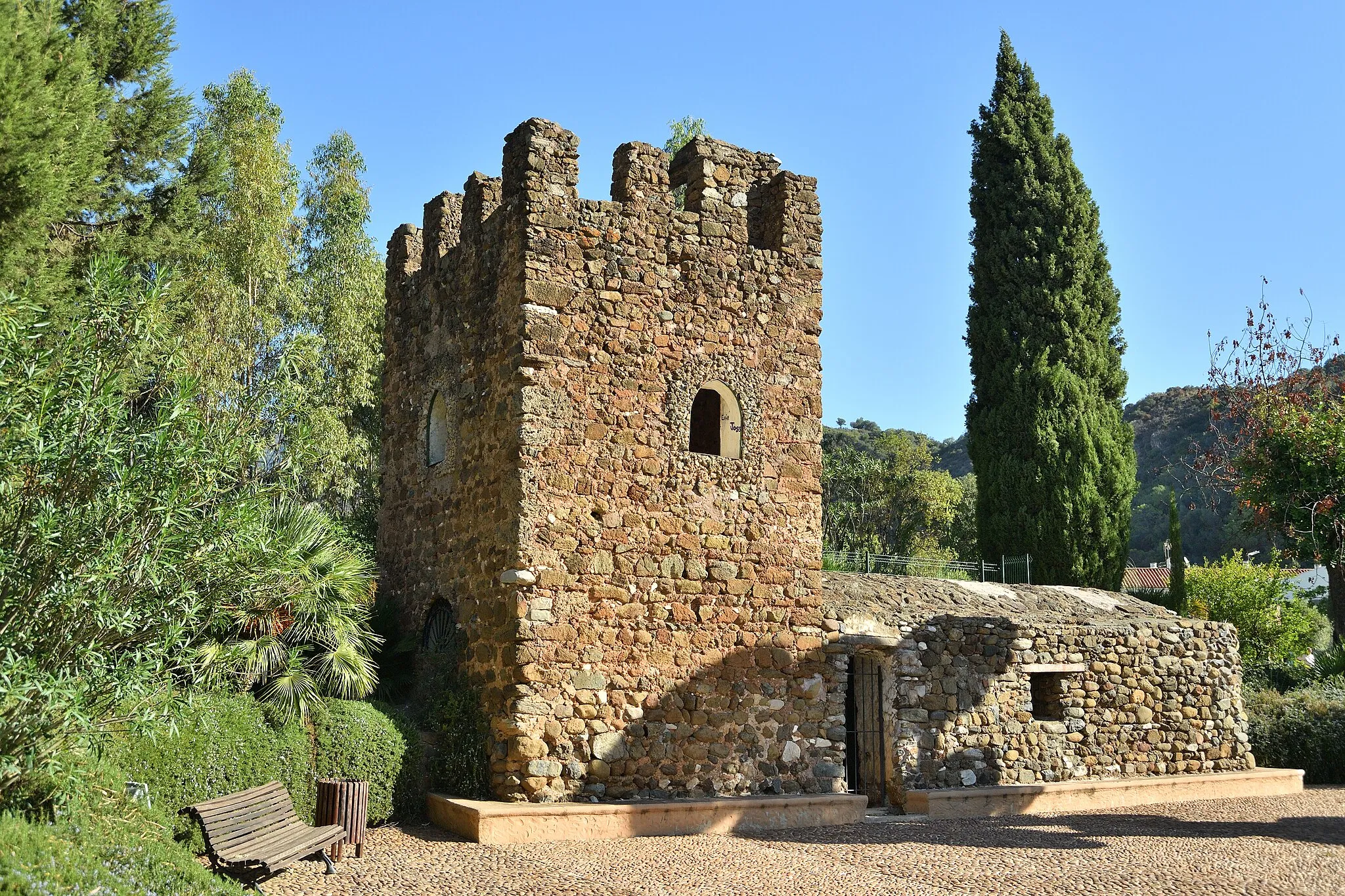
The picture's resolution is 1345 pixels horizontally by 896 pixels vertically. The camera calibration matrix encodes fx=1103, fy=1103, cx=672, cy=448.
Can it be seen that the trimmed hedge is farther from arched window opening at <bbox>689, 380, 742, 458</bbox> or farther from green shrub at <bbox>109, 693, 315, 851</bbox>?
arched window opening at <bbox>689, 380, 742, 458</bbox>

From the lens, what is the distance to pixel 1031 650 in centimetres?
1267

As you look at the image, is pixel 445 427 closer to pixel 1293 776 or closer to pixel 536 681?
pixel 536 681

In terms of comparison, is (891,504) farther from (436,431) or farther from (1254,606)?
(436,431)

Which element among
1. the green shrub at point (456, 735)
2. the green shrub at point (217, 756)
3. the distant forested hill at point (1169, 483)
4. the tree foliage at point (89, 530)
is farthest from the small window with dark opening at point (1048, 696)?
the distant forested hill at point (1169, 483)

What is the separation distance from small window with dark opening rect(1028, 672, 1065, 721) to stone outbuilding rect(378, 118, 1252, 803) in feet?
0.08

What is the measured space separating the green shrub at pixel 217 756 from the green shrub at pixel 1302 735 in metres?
12.5

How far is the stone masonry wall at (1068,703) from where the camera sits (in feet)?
38.7

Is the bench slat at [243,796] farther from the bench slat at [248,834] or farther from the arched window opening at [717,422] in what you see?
the arched window opening at [717,422]

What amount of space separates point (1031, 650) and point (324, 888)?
8288 mm

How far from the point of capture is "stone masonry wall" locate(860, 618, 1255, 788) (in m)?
11.8

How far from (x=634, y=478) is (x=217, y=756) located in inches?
169

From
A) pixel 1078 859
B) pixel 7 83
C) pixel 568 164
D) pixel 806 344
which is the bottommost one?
pixel 1078 859

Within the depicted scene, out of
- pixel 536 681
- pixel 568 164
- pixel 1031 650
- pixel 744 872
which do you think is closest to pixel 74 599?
pixel 536 681

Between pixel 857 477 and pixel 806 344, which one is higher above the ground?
pixel 857 477
